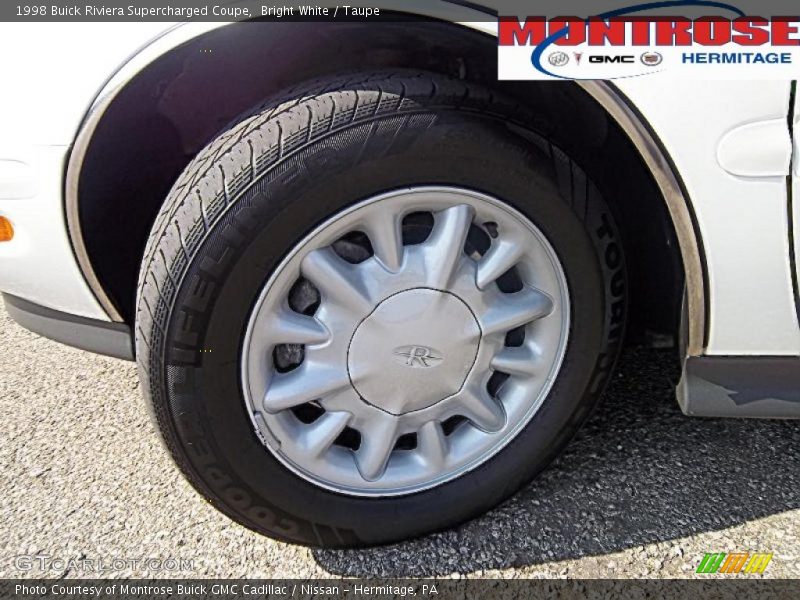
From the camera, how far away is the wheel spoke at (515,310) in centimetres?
170

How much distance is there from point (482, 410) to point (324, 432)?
0.36m

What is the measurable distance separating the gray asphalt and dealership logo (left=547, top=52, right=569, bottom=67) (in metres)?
1.06

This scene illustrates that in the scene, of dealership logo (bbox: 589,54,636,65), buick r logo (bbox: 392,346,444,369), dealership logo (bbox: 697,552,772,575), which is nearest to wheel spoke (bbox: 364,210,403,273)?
buick r logo (bbox: 392,346,444,369)

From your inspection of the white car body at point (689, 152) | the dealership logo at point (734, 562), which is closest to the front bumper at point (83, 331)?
the white car body at point (689, 152)

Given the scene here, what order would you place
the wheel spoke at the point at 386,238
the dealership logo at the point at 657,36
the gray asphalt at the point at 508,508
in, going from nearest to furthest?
1. the dealership logo at the point at 657,36
2. the wheel spoke at the point at 386,238
3. the gray asphalt at the point at 508,508

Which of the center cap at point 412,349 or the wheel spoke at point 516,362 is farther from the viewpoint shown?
the wheel spoke at point 516,362

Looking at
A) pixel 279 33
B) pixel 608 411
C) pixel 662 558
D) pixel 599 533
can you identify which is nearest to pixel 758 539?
pixel 662 558

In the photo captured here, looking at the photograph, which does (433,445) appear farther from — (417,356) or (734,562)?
(734,562)

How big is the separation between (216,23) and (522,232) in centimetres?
73

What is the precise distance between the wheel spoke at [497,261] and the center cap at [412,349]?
0.23ft

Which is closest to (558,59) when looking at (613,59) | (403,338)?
(613,59)

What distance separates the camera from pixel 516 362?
1764mm

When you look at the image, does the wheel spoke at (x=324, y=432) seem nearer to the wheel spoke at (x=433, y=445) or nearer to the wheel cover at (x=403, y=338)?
the wheel cover at (x=403, y=338)

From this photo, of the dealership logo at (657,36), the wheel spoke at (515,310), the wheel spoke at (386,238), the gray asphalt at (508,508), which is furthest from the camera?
the gray asphalt at (508,508)
